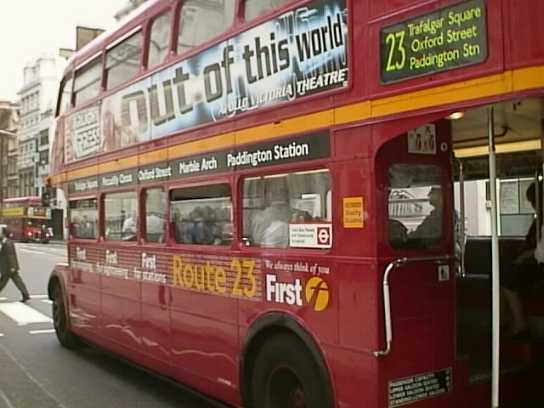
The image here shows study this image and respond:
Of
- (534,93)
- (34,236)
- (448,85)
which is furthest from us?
(34,236)

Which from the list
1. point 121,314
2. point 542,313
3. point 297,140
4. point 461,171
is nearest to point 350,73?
point 297,140

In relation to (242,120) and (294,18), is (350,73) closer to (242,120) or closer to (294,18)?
(294,18)

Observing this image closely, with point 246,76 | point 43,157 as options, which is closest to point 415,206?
point 246,76

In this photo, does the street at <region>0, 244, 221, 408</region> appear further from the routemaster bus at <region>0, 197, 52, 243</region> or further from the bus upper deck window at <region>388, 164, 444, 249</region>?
the routemaster bus at <region>0, 197, 52, 243</region>

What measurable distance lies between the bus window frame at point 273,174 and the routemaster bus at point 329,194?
0.6 inches

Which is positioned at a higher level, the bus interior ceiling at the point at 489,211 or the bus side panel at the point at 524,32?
the bus side panel at the point at 524,32

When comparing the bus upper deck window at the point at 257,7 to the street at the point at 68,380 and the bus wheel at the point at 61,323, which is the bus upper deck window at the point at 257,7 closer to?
the street at the point at 68,380

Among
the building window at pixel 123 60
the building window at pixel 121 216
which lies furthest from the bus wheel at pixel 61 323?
the building window at pixel 123 60

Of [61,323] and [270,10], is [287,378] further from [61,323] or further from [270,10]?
[61,323]

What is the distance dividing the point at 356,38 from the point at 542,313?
285 centimetres

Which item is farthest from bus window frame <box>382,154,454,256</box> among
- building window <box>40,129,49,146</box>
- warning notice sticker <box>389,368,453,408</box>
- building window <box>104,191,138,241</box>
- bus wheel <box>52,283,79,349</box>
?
building window <box>40,129,49,146</box>

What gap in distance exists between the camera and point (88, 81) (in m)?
8.70

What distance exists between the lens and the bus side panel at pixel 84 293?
8242 mm

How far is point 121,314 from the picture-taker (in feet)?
24.4
